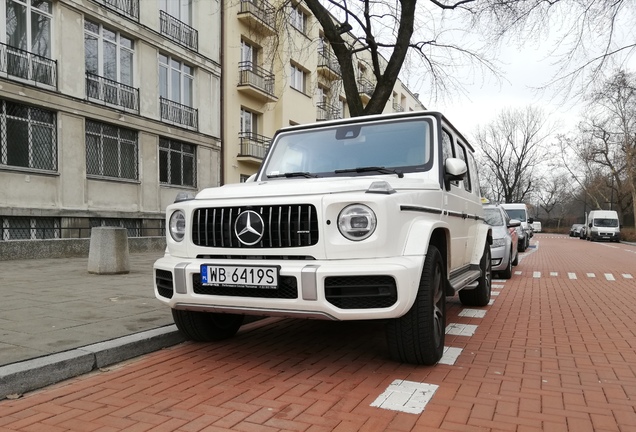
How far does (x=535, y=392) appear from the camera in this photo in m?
→ 3.45

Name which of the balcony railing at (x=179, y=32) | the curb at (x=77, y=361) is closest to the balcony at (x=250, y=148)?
the balcony railing at (x=179, y=32)

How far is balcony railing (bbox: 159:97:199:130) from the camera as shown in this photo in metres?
18.3

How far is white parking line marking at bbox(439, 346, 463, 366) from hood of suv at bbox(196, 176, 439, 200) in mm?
1451

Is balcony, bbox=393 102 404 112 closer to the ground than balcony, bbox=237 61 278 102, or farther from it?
farther from it

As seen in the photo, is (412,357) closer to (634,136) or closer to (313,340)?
(313,340)

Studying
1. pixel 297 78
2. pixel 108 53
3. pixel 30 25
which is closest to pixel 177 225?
pixel 30 25

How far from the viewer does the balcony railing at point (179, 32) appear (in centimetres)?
1820

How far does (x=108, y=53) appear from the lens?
16031 mm

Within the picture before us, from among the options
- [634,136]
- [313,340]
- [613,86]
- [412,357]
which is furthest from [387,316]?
[634,136]

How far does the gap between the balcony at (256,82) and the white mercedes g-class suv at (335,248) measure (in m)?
18.5

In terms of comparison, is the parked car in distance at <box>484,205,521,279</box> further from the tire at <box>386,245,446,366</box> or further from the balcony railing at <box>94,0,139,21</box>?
the balcony railing at <box>94,0,139,21</box>

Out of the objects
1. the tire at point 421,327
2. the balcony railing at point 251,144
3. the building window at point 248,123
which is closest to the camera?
the tire at point 421,327

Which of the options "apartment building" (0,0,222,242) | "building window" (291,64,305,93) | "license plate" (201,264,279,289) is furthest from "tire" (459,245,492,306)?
"building window" (291,64,305,93)

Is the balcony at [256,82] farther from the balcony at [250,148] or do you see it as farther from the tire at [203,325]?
the tire at [203,325]
